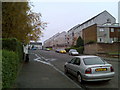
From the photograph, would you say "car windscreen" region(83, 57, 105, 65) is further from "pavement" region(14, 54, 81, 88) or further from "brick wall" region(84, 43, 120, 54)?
"brick wall" region(84, 43, 120, 54)

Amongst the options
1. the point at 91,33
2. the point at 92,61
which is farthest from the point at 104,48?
the point at 92,61

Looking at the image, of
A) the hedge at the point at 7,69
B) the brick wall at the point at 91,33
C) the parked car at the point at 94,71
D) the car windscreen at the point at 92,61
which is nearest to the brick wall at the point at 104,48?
the brick wall at the point at 91,33

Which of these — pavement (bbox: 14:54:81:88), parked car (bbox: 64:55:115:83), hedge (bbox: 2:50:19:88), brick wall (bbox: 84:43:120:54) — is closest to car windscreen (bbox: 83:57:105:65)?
parked car (bbox: 64:55:115:83)

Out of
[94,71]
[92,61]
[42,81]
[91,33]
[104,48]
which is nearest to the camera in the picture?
[94,71]

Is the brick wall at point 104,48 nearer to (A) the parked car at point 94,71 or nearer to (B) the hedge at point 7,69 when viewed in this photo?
(A) the parked car at point 94,71

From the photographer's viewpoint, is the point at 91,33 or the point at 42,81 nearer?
the point at 42,81

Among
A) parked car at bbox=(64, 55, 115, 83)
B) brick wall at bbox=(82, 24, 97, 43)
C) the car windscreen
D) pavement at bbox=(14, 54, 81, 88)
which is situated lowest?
pavement at bbox=(14, 54, 81, 88)

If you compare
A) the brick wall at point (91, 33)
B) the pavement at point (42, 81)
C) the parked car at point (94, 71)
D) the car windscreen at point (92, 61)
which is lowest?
the pavement at point (42, 81)

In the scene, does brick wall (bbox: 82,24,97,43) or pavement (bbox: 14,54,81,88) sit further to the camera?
brick wall (bbox: 82,24,97,43)

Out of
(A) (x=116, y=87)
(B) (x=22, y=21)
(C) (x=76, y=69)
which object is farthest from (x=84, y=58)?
(B) (x=22, y=21)

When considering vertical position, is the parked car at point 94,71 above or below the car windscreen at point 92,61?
below

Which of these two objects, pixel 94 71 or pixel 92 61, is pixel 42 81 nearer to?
pixel 94 71

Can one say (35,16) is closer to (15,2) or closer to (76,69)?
(15,2)

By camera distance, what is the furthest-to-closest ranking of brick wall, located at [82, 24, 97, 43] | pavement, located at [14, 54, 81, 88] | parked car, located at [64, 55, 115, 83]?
brick wall, located at [82, 24, 97, 43]
parked car, located at [64, 55, 115, 83]
pavement, located at [14, 54, 81, 88]
